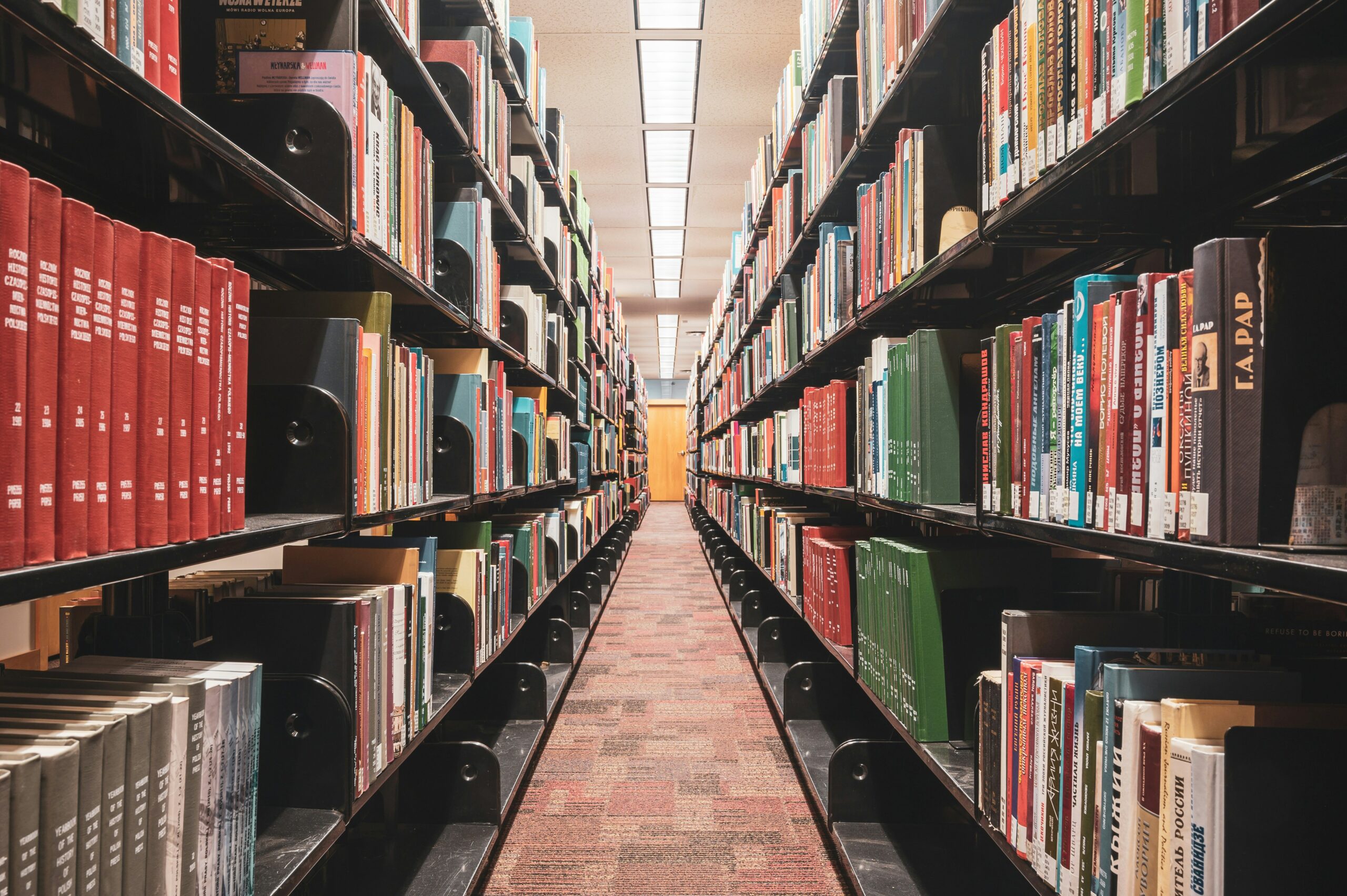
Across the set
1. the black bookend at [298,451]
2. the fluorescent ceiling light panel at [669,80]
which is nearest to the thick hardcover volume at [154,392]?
the black bookend at [298,451]

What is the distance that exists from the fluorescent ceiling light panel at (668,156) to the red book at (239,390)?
4.47 m

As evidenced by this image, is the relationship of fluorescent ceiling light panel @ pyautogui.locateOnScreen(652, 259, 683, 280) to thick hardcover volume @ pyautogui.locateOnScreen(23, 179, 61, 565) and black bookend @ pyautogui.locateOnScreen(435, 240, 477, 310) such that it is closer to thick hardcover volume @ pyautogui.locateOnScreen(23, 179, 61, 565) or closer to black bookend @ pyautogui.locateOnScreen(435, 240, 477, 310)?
black bookend @ pyautogui.locateOnScreen(435, 240, 477, 310)

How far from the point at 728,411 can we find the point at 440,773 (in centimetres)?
411

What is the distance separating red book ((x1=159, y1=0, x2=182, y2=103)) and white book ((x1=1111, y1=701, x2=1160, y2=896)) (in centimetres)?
115

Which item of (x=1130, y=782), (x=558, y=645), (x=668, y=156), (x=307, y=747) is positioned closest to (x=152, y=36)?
(x=307, y=747)

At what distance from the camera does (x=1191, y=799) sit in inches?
26.5

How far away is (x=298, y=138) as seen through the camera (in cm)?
115

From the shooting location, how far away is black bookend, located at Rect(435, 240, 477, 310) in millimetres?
1893

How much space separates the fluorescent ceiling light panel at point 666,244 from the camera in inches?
277

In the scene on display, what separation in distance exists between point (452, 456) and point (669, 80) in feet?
10.8

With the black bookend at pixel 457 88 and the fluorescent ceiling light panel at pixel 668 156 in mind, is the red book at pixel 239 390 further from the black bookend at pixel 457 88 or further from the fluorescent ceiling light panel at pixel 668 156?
the fluorescent ceiling light panel at pixel 668 156

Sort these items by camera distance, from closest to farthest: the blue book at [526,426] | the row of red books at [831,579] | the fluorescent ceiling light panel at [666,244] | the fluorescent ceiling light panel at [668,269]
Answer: the row of red books at [831,579] → the blue book at [526,426] → the fluorescent ceiling light panel at [666,244] → the fluorescent ceiling light panel at [668,269]

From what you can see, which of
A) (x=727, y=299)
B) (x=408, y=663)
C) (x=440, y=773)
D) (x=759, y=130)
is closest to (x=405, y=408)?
(x=408, y=663)

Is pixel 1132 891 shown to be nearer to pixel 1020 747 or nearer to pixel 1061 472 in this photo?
pixel 1020 747
